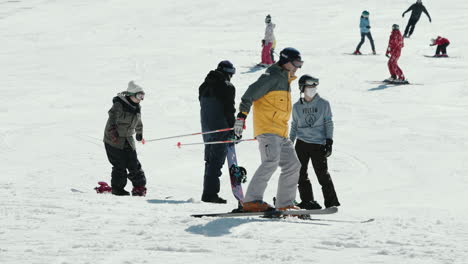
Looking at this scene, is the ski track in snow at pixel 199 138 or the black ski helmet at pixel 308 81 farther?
the black ski helmet at pixel 308 81

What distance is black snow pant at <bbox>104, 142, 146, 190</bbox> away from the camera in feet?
26.7

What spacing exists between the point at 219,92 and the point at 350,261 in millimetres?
3426

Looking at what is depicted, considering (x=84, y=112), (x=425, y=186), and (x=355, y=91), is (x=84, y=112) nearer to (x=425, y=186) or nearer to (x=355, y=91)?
(x=355, y=91)

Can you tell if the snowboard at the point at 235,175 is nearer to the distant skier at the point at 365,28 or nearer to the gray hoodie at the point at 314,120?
the gray hoodie at the point at 314,120

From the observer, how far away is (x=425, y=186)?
8.86 metres

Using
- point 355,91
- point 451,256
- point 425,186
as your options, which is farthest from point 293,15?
point 451,256

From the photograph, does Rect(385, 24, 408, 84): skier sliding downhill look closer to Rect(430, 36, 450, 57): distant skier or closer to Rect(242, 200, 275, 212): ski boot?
Rect(430, 36, 450, 57): distant skier

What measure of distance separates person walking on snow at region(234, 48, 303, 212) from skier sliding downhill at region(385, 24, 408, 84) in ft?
35.6

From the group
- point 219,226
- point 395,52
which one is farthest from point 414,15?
point 219,226

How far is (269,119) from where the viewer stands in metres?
6.25

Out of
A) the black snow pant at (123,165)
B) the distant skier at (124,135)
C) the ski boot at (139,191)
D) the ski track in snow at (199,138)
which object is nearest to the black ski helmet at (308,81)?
the ski track in snow at (199,138)

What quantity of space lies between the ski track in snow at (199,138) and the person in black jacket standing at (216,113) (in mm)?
506

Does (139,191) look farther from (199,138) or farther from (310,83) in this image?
(199,138)

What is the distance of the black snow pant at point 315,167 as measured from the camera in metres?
7.20
